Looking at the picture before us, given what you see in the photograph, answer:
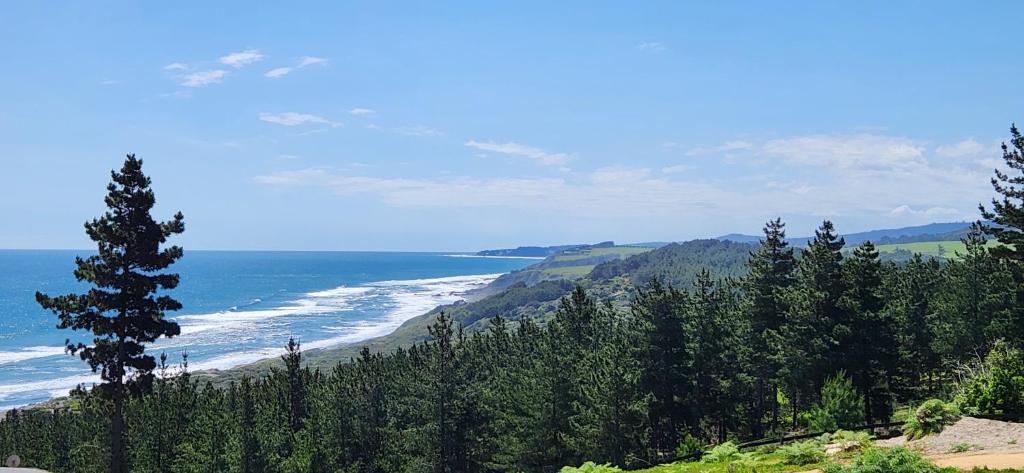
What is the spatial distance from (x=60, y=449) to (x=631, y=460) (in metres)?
49.0

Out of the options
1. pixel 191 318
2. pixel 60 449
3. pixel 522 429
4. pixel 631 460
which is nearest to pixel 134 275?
pixel 522 429

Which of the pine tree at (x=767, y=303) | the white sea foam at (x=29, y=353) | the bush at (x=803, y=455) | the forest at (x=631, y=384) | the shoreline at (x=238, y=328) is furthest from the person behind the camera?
the white sea foam at (x=29, y=353)

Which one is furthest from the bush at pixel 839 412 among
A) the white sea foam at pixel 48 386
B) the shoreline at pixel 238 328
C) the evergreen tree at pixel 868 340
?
the white sea foam at pixel 48 386

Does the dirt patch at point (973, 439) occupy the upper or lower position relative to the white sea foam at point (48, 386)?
upper

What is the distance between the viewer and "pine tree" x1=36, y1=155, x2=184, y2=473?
84.0 ft

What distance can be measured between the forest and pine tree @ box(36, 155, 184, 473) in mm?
106

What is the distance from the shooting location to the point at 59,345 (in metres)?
132

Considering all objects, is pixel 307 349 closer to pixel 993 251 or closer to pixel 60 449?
pixel 60 449

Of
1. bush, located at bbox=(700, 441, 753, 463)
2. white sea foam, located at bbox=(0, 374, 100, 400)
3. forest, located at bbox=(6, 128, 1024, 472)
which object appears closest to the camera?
bush, located at bbox=(700, 441, 753, 463)

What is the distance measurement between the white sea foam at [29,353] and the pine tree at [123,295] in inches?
4510

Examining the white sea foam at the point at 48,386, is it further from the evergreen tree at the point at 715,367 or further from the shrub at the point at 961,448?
the shrub at the point at 961,448

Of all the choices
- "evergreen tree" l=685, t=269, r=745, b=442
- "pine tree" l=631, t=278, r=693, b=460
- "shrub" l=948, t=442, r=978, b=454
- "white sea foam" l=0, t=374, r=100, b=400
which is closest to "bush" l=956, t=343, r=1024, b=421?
"shrub" l=948, t=442, r=978, b=454

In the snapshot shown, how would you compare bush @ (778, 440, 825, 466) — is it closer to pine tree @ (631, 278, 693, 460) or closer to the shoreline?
→ pine tree @ (631, 278, 693, 460)

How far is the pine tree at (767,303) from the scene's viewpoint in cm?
3688
